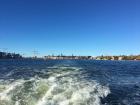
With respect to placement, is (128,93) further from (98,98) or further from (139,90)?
(98,98)

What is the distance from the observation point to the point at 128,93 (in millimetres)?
16125

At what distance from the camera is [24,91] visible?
1397 centimetres

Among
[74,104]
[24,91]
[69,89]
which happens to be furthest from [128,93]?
[24,91]

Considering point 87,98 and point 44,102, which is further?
point 87,98

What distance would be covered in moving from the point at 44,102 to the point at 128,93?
6491 mm

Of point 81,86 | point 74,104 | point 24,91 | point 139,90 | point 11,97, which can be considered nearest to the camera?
point 74,104

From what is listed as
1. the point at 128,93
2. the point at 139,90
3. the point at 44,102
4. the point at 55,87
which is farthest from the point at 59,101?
the point at 139,90

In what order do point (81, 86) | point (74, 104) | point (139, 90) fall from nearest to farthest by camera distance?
point (74, 104), point (81, 86), point (139, 90)

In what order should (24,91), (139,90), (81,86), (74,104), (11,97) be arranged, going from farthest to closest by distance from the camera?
(139,90) < (81,86) < (24,91) < (11,97) < (74,104)

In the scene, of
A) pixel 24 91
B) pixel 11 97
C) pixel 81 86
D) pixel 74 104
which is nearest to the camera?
pixel 74 104

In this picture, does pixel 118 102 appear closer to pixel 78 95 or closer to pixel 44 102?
pixel 78 95

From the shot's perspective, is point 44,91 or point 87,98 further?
point 44,91

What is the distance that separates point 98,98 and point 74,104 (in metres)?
1.99

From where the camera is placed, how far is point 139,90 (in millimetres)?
17391
